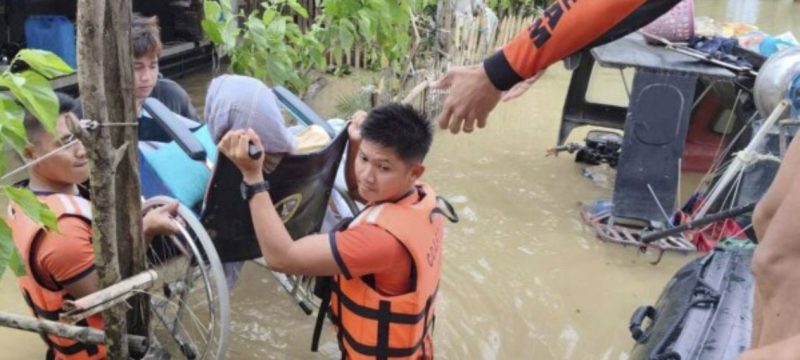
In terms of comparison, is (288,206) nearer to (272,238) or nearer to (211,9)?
(272,238)

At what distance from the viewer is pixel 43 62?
5.49 ft

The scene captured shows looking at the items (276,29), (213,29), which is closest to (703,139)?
(276,29)

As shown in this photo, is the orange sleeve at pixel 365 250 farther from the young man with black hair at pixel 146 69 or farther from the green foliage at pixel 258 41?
the green foliage at pixel 258 41

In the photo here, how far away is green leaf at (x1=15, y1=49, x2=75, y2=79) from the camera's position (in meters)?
1.66

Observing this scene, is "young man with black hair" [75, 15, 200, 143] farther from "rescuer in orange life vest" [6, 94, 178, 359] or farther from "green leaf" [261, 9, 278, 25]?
"green leaf" [261, 9, 278, 25]

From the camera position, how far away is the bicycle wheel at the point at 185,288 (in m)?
2.26

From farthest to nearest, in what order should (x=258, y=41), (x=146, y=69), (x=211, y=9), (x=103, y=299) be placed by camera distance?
(x=258, y=41) < (x=211, y=9) < (x=146, y=69) < (x=103, y=299)

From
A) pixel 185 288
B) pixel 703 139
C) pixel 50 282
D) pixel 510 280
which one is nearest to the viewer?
pixel 50 282

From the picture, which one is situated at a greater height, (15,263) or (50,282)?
(15,263)

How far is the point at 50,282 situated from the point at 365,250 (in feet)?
3.24

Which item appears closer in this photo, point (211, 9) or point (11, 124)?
point (11, 124)

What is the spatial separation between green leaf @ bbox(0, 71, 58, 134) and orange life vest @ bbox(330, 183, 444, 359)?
33.8 inches

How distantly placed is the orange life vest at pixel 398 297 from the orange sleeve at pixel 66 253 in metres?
0.75

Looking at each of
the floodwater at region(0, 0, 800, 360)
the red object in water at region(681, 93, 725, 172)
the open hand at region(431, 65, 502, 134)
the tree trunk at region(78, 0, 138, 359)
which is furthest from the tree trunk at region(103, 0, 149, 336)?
the red object in water at region(681, 93, 725, 172)
